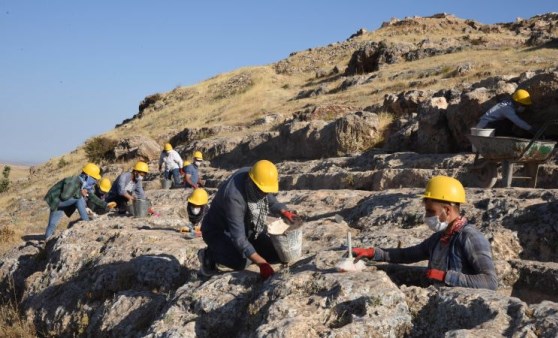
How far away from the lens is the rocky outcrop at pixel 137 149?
25742 millimetres

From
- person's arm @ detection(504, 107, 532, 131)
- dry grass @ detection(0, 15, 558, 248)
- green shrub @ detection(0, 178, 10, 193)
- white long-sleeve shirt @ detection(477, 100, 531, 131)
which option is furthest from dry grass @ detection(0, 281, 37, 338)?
green shrub @ detection(0, 178, 10, 193)

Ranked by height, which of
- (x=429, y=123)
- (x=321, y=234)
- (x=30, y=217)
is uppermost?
(x=429, y=123)

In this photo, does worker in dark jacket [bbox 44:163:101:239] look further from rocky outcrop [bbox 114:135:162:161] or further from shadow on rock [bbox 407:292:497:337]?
rocky outcrop [bbox 114:135:162:161]

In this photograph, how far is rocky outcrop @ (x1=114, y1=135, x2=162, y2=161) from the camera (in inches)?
1013

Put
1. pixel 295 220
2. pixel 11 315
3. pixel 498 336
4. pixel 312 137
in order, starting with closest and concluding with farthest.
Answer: pixel 498 336 → pixel 295 220 → pixel 11 315 → pixel 312 137

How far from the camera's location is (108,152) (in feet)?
98.5

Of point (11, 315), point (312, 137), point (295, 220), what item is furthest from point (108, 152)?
point (295, 220)

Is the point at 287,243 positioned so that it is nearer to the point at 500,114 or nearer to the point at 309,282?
the point at 309,282

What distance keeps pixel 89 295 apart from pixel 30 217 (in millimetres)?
11506

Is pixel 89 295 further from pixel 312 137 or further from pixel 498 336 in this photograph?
pixel 312 137

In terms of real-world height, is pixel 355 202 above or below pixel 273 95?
below

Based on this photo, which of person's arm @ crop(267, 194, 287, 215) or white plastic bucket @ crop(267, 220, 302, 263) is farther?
person's arm @ crop(267, 194, 287, 215)

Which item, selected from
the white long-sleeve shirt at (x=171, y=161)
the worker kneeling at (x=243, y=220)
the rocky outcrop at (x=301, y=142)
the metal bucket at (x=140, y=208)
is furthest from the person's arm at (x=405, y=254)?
the white long-sleeve shirt at (x=171, y=161)

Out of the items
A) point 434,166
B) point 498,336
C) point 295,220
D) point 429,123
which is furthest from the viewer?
point 429,123
